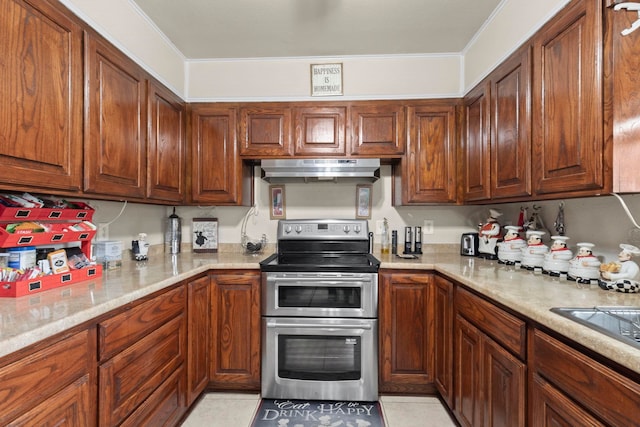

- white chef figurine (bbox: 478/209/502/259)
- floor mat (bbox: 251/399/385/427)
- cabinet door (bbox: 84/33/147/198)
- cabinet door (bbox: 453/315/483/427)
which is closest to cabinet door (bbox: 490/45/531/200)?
white chef figurine (bbox: 478/209/502/259)

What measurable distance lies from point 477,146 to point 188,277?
2046 millimetres

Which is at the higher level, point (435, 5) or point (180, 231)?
point (435, 5)

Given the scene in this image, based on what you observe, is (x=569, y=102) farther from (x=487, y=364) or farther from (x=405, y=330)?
(x=405, y=330)

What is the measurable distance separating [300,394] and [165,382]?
0.87 metres

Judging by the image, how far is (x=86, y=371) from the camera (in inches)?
42.7

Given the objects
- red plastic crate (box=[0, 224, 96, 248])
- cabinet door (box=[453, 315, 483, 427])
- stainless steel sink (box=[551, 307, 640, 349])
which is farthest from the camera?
cabinet door (box=[453, 315, 483, 427])

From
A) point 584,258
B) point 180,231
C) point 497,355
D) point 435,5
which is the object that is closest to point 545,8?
point 435,5

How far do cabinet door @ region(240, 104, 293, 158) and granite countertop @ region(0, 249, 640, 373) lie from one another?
3.15 feet

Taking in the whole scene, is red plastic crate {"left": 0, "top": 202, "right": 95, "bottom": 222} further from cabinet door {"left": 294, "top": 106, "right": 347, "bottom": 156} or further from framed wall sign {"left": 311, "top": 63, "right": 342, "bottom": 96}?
framed wall sign {"left": 311, "top": 63, "right": 342, "bottom": 96}

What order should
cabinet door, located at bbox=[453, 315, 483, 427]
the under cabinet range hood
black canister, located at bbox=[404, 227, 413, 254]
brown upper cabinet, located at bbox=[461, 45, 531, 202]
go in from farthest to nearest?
black canister, located at bbox=[404, 227, 413, 254], the under cabinet range hood, brown upper cabinet, located at bbox=[461, 45, 531, 202], cabinet door, located at bbox=[453, 315, 483, 427]

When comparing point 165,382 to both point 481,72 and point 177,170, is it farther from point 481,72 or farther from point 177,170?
point 481,72

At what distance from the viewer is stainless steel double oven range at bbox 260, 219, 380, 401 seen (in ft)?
6.81

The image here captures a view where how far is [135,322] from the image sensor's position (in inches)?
53.1

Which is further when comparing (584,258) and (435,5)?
(435,5)
